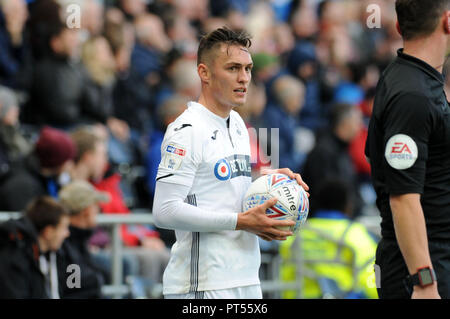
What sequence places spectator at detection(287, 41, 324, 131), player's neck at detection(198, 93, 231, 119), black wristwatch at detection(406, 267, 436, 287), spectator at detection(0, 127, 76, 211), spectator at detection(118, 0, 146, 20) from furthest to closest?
spectator at detection(287, 41, 324, 131) < spectator at detection(118, 0, 146, 20) < spectator at detection(0, 127, 76, 211) < player's neck at detection(198, 93, 231, 119) < black wristwatch at detection(406, 267, 436, 287)

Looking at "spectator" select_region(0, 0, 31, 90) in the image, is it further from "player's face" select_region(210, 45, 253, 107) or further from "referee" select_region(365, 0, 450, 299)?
"referee" select_region(365, 0, 450, 299)

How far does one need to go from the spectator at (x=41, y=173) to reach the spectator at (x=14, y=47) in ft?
4.61

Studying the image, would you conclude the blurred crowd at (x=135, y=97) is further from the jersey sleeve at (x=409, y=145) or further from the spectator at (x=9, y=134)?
the jersey sleeve at (x=409, y=145)

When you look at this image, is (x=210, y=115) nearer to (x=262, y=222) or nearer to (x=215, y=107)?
(x=215, y=107)

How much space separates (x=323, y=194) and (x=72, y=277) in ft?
8.94

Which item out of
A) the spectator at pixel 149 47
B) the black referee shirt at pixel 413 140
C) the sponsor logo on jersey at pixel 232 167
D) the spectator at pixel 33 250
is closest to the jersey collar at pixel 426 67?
the black referee shirt at pixel 413 140

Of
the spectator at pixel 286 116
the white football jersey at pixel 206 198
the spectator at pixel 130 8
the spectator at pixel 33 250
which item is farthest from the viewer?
the spectator at pixel 130 8

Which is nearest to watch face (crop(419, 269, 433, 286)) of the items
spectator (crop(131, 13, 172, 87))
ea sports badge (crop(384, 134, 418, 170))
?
ea sports badge (crop(384, 134, 418, 170))

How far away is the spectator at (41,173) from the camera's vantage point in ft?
24.8

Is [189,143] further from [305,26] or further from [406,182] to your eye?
[305,26]

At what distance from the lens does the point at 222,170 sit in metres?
4.60

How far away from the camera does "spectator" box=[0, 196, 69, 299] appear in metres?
6.36

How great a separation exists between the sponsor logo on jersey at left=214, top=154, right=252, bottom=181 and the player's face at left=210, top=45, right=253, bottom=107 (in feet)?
1.06
